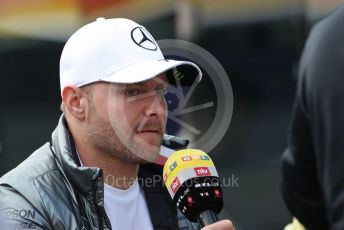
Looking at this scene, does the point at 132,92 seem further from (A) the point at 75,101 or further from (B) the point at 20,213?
(B) the point at 20,213

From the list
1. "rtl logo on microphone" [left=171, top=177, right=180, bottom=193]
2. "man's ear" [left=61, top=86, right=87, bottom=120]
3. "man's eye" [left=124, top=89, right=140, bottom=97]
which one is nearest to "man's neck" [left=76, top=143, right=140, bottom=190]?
"man's ear" [left=61, top=86, right=87, bottom=120]

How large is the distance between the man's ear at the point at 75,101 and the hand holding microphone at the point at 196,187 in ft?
1.90

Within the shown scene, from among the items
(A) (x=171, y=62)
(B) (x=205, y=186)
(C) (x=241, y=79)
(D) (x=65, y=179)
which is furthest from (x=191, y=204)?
(C) (x=241, y=79)

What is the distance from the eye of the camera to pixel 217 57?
6395 millimetres

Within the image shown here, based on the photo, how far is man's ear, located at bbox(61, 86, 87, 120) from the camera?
3.23 metres

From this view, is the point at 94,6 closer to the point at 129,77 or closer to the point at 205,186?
the point at 129,77

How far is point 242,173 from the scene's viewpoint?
21.6 ft

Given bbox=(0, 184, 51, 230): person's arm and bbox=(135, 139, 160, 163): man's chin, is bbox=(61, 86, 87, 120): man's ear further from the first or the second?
bbox=(0, 184, 51, 230): person's arm

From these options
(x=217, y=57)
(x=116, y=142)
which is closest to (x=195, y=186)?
(x=116, y=142)

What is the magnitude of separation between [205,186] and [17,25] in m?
4.14

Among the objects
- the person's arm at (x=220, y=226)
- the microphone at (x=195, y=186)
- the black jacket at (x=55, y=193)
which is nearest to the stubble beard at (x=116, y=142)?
the black jacket at (x=55, y=193)

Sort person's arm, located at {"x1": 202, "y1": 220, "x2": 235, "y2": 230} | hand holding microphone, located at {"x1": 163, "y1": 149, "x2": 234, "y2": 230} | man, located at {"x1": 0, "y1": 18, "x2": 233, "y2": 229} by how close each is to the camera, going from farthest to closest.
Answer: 1. man, located at {"x1": 0, "y1": 18, "x2": 233, "y2": 229}
2. hand holding microphone, located at {"x1": 163, "y1": 149, "x2": 234, "y2": 230}
3. person's arm, located at {"x1": 202, "y1": 220, "x2": 235, "y2": 230}

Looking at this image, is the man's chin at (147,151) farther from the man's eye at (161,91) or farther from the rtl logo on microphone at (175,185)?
the rtl logo on microphone at (175,185)

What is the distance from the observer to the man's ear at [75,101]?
3.23 meters
